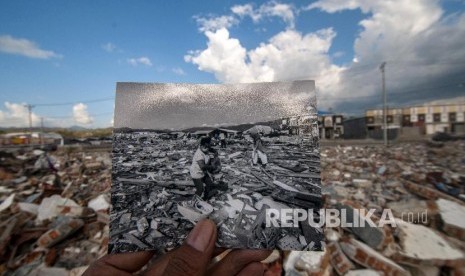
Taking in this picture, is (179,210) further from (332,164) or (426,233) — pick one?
(332,164)

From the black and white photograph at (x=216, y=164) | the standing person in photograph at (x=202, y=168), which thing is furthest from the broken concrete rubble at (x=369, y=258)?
the standing person in photograph at (x=202, y=168)

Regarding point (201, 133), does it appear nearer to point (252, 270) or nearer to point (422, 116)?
point (252, 270)

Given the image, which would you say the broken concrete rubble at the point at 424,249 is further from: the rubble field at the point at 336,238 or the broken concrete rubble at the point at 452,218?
the broken concrete rubble at the point at 452,218

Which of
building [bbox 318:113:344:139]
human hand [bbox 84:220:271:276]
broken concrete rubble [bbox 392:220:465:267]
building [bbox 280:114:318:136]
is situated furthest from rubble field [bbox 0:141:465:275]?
building [bbox 318:113:344:139]

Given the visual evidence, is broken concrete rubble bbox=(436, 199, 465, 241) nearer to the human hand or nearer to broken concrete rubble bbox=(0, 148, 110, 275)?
the human hand

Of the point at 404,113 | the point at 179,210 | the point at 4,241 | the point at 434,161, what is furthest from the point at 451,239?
the point at 404,113

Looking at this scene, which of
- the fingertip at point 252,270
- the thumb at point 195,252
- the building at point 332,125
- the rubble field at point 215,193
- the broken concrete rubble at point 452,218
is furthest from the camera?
the building at point 332,125
